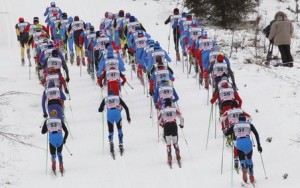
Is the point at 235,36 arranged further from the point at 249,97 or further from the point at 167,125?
the point at 167,125

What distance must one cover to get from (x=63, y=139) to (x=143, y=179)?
2530 mm

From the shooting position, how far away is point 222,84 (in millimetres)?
16562

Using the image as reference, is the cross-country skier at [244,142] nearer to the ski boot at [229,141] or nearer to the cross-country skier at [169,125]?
the ski boot at [229,141]

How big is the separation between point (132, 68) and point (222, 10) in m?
9.33

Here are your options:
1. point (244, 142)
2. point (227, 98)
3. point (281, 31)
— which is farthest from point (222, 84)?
point (281, 31)

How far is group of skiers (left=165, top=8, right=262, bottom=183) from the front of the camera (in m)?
14.3

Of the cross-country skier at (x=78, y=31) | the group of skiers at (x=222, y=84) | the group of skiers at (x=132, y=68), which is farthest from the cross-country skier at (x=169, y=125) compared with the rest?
the cross-country skier at (x=78, y=31)

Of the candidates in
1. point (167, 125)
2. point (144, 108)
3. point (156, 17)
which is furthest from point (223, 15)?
point (167, 125)

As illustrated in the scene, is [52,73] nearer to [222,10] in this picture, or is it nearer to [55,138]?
[55,138]

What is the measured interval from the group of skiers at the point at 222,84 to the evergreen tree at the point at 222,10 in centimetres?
690

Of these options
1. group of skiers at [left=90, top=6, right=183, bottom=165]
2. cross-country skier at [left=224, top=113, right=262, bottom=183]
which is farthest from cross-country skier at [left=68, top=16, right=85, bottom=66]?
cross-country skier at [left=224, top=113, right=262, bottom=183]

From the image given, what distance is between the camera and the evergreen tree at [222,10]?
30719 mm

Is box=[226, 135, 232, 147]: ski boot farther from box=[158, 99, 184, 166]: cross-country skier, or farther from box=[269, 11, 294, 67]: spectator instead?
box=[269, 11, 294, 67]: spectator

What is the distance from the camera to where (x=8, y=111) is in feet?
66.7
